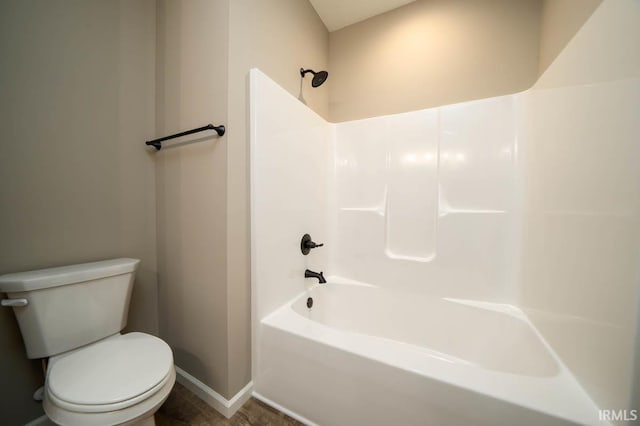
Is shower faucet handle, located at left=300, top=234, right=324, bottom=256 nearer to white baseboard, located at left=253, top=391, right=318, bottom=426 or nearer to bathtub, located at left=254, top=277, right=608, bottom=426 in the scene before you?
bathtub, located at left=254, top=277, right=608, bottom=426

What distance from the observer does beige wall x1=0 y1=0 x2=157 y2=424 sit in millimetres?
876

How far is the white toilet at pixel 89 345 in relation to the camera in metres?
0.67

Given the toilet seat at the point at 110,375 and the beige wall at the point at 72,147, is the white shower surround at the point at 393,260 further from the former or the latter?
the beige wall at the point at 72,147

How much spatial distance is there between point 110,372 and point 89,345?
0.38 meters

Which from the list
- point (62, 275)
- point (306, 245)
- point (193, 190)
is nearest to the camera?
point (62, 275)

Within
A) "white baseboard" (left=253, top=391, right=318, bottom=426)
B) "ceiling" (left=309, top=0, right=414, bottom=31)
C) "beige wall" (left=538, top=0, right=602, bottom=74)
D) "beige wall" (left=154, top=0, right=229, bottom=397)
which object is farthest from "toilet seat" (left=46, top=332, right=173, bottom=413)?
"ceiling" (left=309, top=0, right=414, bottom=31)

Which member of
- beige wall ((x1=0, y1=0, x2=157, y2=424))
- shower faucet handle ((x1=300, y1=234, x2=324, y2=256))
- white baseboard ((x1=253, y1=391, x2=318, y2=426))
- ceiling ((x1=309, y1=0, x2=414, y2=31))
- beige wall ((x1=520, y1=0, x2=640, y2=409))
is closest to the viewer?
beige wall ((x1=520, y1=0, x2=640, y2=409))

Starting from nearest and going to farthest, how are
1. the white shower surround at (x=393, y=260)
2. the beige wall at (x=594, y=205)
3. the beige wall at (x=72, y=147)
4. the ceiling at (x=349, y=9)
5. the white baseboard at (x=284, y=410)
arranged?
the beige wall at (x=594, y=205)
the white shower surround at (x=393, y=260)
the beige wall at (x=72, y=147)
the white baseboard at (x=284, y=410)
the ceiling at (x=349, y=9)

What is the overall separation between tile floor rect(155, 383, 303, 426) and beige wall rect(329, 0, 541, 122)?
2105 mm

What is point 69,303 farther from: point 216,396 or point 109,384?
point 216,396

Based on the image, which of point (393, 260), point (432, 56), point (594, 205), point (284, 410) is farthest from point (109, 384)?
point (432, 56)

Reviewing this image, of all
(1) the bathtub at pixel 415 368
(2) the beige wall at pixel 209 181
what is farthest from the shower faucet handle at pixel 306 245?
(2) the beige wall at pixel 209 181

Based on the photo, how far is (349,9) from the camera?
1.67 m

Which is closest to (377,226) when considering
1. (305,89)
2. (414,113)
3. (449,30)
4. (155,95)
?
(414,113)
